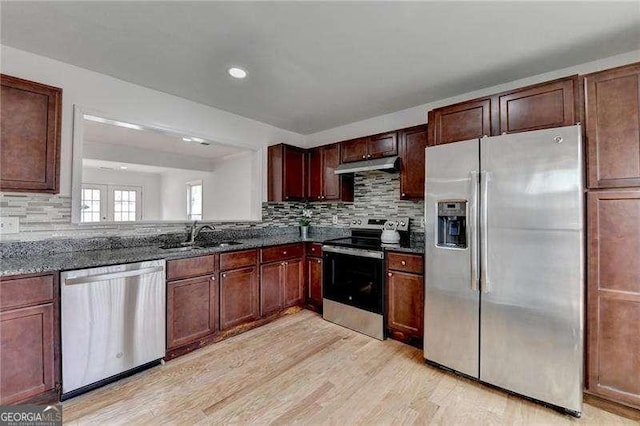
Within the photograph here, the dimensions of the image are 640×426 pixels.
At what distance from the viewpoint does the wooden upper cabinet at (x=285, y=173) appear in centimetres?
358

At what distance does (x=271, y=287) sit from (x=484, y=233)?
2.17m

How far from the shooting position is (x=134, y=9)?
1598mm

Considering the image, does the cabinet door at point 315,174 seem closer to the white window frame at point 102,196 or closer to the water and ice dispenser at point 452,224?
the water and ice dispenser at point 452,224

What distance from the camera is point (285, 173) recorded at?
11.8ft

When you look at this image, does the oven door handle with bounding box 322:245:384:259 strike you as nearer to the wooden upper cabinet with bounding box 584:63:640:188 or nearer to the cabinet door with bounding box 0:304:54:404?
the wooden upper cabinet with bounding box 584:63:640:188

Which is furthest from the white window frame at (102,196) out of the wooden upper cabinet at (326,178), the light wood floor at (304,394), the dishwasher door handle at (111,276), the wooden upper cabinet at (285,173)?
the wooden upper cabinet at (326,178)

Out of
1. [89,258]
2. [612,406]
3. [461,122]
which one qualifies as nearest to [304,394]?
[89,258]

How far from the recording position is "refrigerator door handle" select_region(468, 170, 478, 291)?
1.97 metres

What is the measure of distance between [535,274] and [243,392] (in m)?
2.11

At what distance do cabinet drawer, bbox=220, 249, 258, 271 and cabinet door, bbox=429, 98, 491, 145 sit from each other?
2040 millimetres

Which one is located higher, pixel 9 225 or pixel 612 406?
pixel 9 225

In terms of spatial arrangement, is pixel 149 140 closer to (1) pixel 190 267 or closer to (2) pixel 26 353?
(1) pixel 190 267

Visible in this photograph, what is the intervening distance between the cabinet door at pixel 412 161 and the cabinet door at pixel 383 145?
0.27 feet

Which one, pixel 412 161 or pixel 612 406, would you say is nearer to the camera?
pixel 612 406
